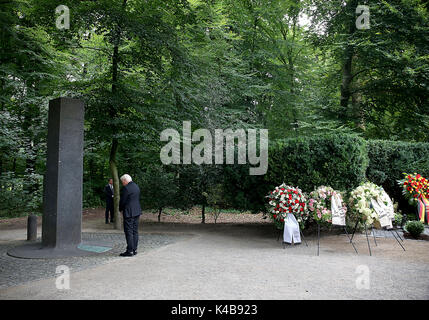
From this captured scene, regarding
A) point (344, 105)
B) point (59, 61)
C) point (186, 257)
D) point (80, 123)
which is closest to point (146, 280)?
point (186, 257)

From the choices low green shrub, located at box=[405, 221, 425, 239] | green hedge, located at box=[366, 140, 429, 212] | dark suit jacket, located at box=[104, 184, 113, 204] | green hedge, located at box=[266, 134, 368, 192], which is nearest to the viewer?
low green shrub, located at box=[405, 221, 425, 239]

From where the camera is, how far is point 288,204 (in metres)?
9.49

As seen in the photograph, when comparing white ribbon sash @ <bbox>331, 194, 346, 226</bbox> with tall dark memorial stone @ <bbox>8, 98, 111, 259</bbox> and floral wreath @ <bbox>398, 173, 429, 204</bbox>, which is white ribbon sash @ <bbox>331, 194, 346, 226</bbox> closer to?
floral wreath @ <bbox>398, 173, 429, 204</bbox>

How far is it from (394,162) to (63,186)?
469 inches

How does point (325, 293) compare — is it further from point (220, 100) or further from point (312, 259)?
point (220, 100)

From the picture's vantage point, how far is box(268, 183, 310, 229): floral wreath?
949cm

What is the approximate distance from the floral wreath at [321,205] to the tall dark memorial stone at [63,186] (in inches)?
222

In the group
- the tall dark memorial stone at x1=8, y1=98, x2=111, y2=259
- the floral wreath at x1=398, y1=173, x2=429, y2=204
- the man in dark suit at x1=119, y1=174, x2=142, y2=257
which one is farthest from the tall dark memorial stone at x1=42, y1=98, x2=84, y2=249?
the floral wreath at x1=398, y1=173, x2=429, y2=204

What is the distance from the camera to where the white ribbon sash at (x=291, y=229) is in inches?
371

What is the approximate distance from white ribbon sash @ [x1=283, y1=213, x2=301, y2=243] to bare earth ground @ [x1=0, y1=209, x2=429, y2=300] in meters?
0.31
